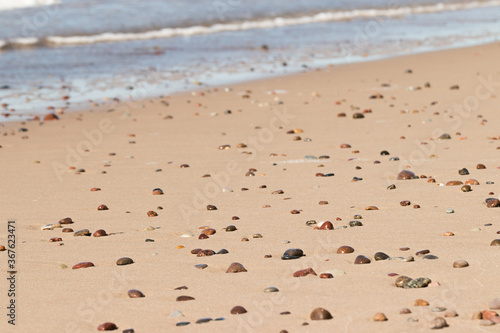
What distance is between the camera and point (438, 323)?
3594mm

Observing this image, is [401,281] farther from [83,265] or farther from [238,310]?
[83,265]

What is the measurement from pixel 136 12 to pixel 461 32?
12.8 meters

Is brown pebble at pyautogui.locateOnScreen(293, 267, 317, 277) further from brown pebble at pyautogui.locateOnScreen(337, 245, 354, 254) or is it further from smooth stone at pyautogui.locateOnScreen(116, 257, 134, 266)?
smooth stone at pyautogui.locateOnScreen(116, 257, 134, 266)

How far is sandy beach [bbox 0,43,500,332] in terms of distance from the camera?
4.00 meters

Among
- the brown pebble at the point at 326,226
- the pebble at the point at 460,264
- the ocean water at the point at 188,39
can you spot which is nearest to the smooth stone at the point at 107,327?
the pebble at the point at 460,264

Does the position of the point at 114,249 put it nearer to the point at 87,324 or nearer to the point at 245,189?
the point at 87,324

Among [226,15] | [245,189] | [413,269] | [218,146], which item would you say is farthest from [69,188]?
[226,15]

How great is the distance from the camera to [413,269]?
14.6ft

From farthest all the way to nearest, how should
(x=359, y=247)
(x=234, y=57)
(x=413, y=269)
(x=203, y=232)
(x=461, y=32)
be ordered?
(x=461, y=32) < (x=234, y=57) < (x=203, y=232) < (x=359, y=247) < (x=413, y=269)

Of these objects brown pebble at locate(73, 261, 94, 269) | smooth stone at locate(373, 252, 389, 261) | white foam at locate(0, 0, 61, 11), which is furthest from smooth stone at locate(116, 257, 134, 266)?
white foam at locate(0, 0, 61, 11)

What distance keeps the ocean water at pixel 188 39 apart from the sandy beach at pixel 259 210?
2.49 m

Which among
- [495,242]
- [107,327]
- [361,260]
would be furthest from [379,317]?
[495,242]

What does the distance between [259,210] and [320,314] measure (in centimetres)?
249

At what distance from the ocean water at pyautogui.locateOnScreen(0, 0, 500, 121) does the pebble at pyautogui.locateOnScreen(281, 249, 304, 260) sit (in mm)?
7363
